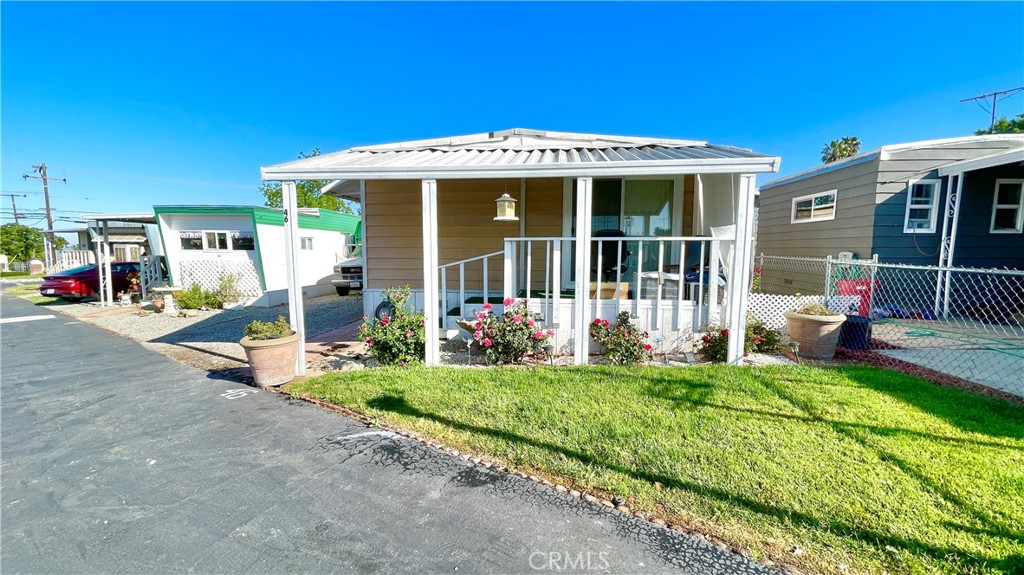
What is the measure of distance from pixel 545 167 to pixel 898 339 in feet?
19.6

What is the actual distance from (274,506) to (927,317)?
1043cm

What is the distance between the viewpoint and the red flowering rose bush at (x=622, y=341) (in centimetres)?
455

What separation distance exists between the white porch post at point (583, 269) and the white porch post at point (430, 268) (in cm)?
168

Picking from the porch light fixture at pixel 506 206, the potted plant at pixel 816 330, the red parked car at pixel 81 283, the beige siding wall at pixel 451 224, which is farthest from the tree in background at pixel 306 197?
the potted plant at pixel 816 330

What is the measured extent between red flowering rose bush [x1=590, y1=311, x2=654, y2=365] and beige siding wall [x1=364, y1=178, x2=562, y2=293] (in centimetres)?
230

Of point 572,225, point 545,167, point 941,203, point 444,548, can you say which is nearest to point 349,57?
point 572,225

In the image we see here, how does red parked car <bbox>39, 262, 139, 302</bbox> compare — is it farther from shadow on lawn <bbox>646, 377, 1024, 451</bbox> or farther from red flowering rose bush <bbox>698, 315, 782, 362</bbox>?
red flowering rose bush <bbox>698, 315, 782, 362</bbox>

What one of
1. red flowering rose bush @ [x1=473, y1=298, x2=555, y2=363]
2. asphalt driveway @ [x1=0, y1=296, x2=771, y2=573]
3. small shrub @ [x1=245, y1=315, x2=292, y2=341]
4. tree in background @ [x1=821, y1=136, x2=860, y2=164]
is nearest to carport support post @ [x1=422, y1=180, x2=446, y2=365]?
red flowering rose bush @ [x1=473, y1=298, x2=555, y2=363]

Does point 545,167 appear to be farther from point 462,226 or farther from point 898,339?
point 898,339

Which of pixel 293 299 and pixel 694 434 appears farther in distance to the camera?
pixel 293 299

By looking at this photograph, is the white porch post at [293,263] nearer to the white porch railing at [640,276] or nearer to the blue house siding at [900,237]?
the white porch railing at [640,276]

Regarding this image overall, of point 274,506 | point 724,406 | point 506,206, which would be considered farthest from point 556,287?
point 274,506

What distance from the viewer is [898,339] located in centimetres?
577

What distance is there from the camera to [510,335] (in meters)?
4.66
